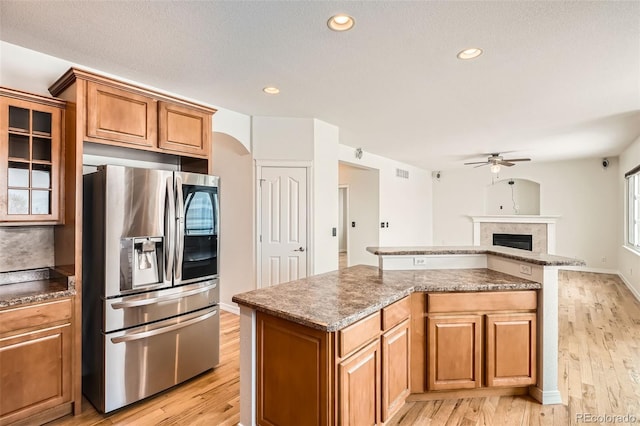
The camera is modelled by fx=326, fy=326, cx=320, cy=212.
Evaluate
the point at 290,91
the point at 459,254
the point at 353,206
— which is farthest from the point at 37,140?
the point at 353,206

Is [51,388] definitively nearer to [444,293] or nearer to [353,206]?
[444,293]

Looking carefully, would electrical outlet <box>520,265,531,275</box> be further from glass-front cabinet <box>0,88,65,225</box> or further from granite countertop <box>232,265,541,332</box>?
glass-front cabinet <box>0,88,65,225</box>

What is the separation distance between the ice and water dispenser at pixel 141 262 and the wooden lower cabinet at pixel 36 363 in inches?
15.2

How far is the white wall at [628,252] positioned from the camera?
524cm

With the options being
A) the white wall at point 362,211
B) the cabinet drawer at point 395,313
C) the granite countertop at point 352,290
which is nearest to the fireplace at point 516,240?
the white wall at point 362,211

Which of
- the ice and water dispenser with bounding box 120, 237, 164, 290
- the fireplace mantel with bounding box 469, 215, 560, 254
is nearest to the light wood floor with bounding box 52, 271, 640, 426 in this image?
the ice and water dispenser with bounding box 120, 237, 164, 290

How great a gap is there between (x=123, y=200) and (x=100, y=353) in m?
1.07

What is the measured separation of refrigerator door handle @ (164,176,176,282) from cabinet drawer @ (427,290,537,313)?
1.95 m

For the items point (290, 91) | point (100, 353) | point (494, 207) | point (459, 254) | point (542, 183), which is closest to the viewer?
point (100, 353)

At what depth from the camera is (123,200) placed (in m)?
2.30

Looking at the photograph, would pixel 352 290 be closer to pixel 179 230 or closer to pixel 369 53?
pixel 179 230

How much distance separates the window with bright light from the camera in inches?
221

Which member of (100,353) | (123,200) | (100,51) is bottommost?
(100,353)

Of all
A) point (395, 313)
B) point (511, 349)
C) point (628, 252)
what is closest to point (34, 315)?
point (395, 313)
